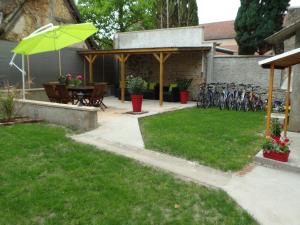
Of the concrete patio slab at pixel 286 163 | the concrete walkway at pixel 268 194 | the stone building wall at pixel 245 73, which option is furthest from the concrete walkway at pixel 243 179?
the stone building wall at pixel 245 73

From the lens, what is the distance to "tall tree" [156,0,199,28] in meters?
21.9

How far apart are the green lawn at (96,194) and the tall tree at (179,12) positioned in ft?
61.6

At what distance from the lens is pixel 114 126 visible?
731 centimetres

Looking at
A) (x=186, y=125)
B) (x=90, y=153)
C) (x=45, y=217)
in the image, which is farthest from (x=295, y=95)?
(x=45, y=217)

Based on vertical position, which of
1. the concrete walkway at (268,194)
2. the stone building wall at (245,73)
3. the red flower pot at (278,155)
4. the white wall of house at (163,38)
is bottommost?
the concrete walkway at (268,194)

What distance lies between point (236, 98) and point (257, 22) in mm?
6631

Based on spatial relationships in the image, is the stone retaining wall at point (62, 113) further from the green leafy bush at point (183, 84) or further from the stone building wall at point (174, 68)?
the stone building wall at point (174, 68)

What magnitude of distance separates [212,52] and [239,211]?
32.8 feet

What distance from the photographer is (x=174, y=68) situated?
14.0m

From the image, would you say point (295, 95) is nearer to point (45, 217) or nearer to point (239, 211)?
point (239, 211)

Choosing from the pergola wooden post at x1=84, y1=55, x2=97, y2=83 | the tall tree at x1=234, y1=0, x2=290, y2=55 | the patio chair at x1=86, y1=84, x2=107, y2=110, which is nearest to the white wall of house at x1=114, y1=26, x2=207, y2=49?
the pergola wooden post at x1=84, y1=55, x2=97, y2=83

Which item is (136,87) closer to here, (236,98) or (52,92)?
(52,92)

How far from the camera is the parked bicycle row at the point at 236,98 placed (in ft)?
35.1

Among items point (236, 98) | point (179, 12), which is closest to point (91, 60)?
point (236, 98)
